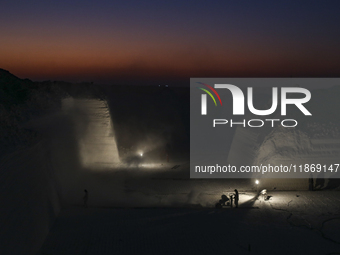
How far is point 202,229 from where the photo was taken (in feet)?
36.1

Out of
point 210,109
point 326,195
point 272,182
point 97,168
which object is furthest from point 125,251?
point 210,109

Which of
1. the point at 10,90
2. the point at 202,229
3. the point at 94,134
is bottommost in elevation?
the point at 202,229

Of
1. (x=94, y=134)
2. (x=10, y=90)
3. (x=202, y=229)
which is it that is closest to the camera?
(x=202, y=229)

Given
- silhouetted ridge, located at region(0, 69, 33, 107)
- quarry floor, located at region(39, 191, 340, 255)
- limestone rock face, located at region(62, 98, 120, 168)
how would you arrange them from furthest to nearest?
limestone rock face, located at region(62, 98, 120, 168), silhouetted ridge, located at region(0, 69, 33, 107), quarry floor, located at region(39, 191, 340, 255)

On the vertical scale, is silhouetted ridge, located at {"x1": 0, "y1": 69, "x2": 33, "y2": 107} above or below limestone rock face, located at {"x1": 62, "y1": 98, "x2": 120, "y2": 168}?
above

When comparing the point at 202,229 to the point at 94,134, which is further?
the point at 94,134

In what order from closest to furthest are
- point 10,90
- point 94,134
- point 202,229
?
point 202,229
point 10,90
point 94,134

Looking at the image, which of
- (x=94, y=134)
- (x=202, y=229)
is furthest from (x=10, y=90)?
(x=202, y=229)

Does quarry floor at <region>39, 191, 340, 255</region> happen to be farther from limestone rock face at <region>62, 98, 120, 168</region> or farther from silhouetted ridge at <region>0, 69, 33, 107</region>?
limestone rock face at <region>62, 98, 120, 168</region>

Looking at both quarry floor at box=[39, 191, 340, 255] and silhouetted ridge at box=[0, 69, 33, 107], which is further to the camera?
silhouetted ridge at box=[0, 69, 33, 107]

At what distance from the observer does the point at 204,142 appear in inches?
1156

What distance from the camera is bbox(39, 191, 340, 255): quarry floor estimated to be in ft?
31.6

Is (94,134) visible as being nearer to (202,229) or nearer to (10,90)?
(10,90)

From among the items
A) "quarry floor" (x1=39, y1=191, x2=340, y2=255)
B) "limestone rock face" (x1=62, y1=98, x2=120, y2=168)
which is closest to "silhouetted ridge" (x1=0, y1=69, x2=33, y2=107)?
"limestone rock face" (x1=62, y1=98, x2=120, y2=168)
